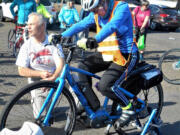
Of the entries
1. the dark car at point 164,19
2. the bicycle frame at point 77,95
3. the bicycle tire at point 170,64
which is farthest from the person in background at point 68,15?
the dark car at point 164,19

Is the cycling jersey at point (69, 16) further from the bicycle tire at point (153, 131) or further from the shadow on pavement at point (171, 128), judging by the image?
the bicycle tire at point (153, 131)

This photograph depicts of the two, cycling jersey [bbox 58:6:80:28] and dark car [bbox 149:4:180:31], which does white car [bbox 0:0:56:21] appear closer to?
cycling jersey [bbox 58:6:80:28]

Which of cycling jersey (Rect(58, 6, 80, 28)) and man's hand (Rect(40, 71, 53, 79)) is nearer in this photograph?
man's hand (Rect(40, 71, 53, 79))

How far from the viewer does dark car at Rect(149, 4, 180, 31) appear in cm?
1762

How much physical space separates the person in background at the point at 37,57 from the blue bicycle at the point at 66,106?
0.62 ft

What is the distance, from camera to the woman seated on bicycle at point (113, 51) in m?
3.04

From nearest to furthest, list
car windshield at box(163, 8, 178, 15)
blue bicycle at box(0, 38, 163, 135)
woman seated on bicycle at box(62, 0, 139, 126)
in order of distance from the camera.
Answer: blue bicycle at box(0, 38, 163, 135) → woman seated on bicycle at box(62, 0, 139, 126) → car windshield at box(163, 8, 178, 15)

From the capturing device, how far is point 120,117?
11.2ft

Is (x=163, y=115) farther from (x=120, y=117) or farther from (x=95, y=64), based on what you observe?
(x=95, y=64)

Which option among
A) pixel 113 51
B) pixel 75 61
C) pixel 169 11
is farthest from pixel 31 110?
Result: pixel 169 11

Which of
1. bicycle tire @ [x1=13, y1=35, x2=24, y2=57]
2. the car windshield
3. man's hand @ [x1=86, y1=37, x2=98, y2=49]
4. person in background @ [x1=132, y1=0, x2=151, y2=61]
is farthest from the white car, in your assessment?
man's hand @ [x1=86, y1=37, x2=98, y2=49]

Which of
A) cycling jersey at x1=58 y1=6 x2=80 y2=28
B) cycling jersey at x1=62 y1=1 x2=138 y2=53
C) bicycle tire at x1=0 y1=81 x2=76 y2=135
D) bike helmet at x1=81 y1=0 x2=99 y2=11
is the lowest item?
bicycle tire at x1=0 y1=81 x2=76 y2=135

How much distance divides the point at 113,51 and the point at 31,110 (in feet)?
4.20

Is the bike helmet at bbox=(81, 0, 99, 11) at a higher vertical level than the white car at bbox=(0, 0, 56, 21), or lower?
lower
